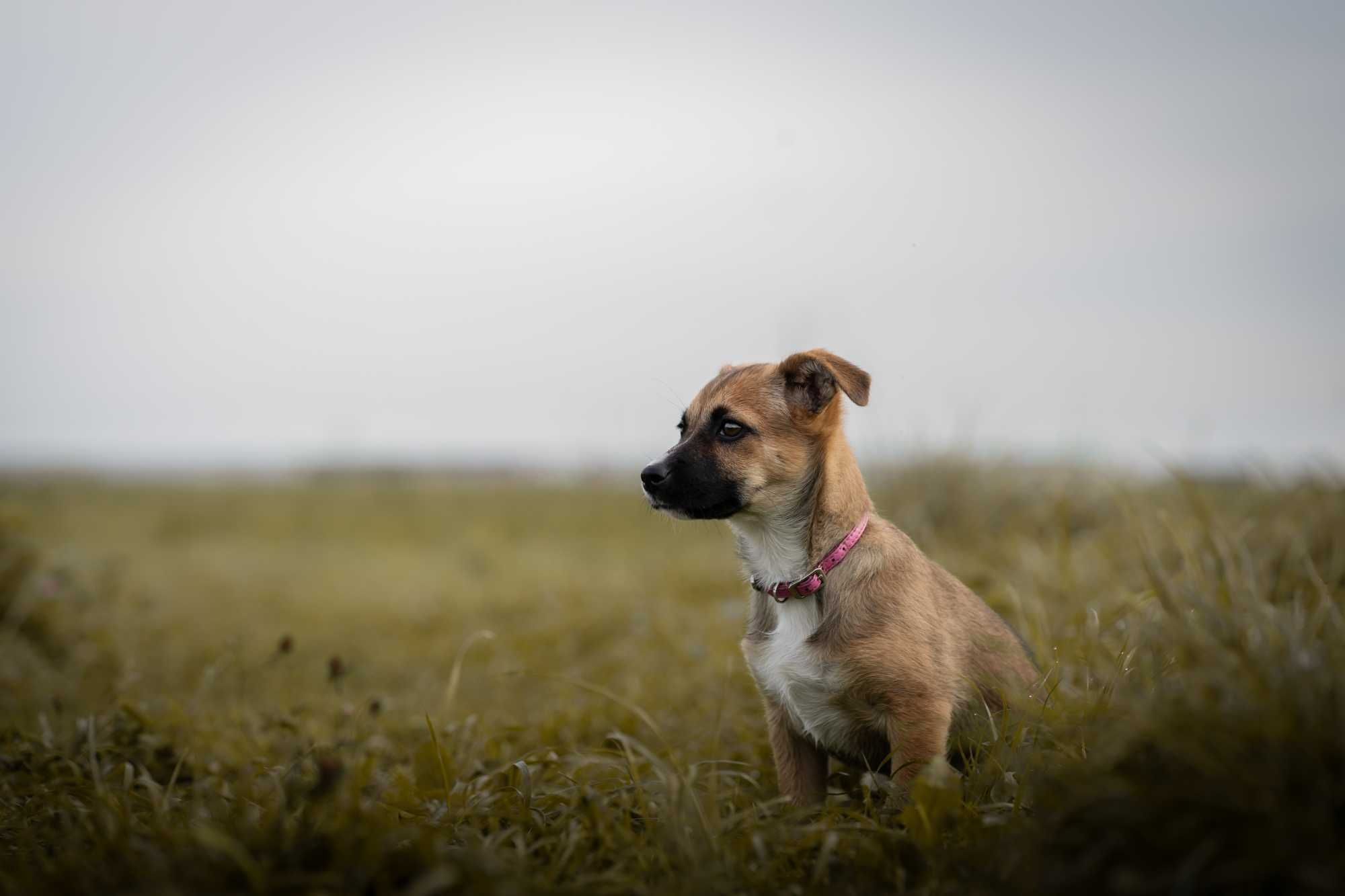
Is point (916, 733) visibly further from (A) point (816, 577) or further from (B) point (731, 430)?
(B) point (731, 430)

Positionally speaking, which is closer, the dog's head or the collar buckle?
the collar buckle

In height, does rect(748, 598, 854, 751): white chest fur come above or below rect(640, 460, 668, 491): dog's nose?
below

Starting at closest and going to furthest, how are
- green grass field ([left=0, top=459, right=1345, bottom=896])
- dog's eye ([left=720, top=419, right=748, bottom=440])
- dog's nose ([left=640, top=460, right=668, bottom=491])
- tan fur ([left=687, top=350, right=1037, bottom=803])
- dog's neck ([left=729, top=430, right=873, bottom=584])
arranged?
1. green grass field ([left=0, top=459, right=1345, bottom=896])
2. tan fur ([left=687, top=350, right=1037, bottom=803])
3. dog's neck ([left=729, top=430, right=873, bottom=584])
4. dog's nose ([left=640, top=460, right=668, bottom=491])
5. dog's eye ([left=720, top=419, right=748, bottom=440])

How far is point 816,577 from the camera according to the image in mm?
3215

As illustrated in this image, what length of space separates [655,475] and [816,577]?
0.73m

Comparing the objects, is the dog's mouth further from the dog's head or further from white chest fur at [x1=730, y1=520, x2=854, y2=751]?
white chest fur at [x1=730, y1=520, x2=854, y2=751]

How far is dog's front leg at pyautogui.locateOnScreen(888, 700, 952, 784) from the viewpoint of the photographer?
288 cm

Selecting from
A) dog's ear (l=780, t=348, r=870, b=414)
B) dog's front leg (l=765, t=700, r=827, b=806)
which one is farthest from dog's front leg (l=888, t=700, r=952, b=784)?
dog's ear (l=780, t=348, r=870, b=414)

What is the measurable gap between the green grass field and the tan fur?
0.60 ft

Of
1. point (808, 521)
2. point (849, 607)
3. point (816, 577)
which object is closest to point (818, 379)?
point (808, 521)

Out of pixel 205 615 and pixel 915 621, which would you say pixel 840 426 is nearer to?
pixel 915 621

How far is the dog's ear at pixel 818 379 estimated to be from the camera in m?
3.37

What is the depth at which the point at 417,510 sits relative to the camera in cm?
1630

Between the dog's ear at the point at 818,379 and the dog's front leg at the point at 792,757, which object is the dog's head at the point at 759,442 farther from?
the dog's front leg at the point at 792,757
